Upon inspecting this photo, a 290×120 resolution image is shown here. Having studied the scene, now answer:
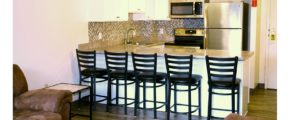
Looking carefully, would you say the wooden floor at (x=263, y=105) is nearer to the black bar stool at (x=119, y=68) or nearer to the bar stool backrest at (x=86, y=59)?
the black bar stool at (x=119, y=68)

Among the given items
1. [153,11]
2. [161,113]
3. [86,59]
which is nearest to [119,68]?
[86,59]

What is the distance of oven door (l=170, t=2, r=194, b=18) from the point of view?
7180mm

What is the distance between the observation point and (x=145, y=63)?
4.88m

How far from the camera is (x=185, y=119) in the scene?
16.1ft

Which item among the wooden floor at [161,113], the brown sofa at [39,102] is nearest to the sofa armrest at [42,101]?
the brown sofa at [39,102]

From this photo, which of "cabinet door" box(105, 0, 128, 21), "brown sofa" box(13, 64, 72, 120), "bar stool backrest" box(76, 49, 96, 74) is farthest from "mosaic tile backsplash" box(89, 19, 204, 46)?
"brown sofa" box(13, 64, 72, 120)

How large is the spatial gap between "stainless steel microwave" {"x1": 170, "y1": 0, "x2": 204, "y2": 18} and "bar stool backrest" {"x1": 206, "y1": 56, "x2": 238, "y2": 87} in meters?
Result: 2.81

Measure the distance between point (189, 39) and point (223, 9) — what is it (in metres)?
1.00

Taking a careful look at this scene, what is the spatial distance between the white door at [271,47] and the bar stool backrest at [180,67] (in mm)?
3151

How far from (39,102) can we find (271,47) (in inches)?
201

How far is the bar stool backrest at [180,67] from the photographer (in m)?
4.55

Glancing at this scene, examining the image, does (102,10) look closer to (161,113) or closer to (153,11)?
(153,11)

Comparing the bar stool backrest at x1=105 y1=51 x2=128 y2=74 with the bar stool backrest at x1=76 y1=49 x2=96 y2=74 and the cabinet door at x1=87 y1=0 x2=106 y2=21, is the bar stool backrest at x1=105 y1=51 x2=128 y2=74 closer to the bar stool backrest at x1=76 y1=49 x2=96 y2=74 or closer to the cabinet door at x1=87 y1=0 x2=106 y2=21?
the bar stool backrest at x1=76 y1=49 x2=96 y2=74
